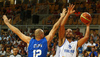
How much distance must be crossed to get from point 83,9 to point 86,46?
3.87 meters

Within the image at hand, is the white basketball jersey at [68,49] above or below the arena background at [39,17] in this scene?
above

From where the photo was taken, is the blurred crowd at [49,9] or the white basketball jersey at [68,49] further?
the blurred crowd at [49,9]

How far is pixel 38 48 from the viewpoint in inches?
137

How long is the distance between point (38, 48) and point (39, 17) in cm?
960

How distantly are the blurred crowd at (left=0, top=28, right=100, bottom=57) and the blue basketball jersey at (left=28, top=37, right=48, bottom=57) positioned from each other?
5.03 m

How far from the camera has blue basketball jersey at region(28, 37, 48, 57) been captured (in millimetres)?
3463

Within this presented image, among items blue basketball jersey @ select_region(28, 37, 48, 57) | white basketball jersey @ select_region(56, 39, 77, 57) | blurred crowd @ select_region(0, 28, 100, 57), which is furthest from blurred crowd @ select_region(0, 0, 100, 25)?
blue basketball jersey @ select_region(28, 37, 48, 57)

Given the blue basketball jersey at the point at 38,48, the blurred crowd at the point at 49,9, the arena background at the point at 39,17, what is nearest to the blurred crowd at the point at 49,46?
the arena background at the point at 39,17

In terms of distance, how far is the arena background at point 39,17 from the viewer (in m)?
11.2

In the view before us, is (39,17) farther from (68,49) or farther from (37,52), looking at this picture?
(37,52)

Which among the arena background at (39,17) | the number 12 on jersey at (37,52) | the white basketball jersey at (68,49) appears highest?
the number 12 on jersey at (37,52)

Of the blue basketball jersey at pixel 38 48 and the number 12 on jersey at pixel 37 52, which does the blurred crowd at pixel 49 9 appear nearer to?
the blue basketball jersey at pixel 38 48

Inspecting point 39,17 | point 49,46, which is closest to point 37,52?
point 49,46

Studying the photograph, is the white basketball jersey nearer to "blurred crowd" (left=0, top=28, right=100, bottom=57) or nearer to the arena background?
"blurred crowd" (left=0, top=28, right=100, bottom=57)
